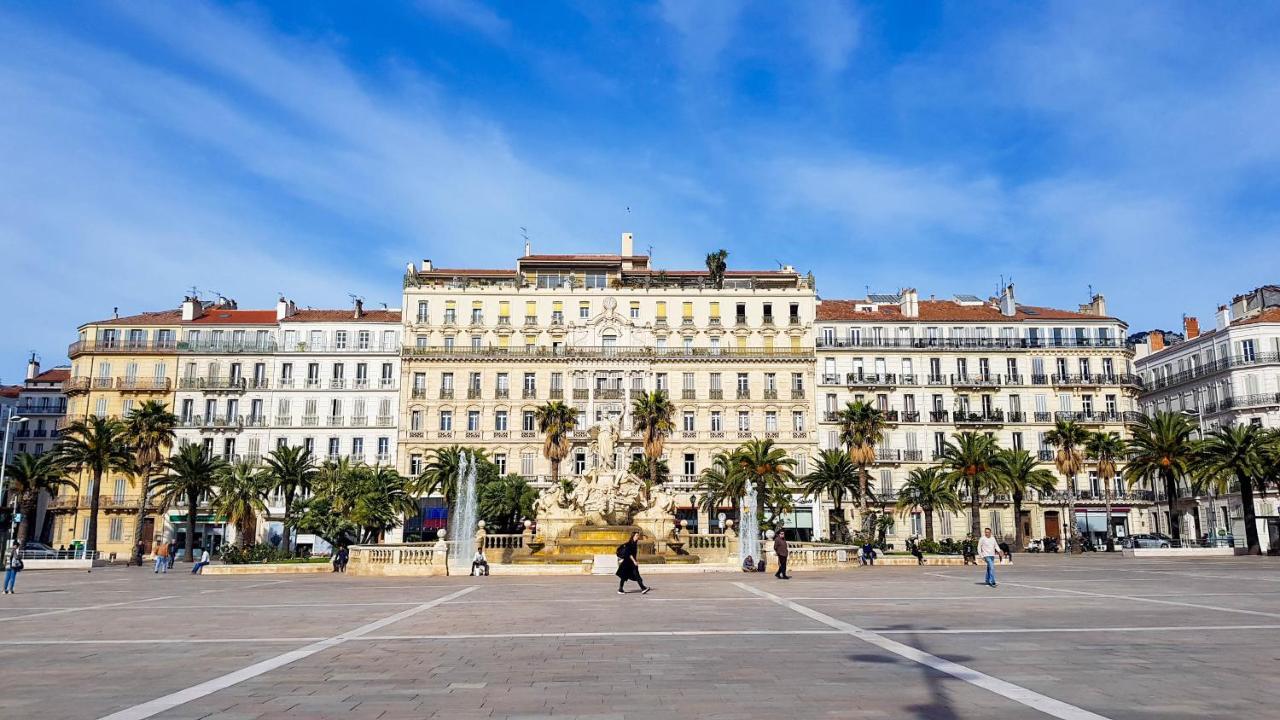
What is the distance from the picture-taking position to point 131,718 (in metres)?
7.65

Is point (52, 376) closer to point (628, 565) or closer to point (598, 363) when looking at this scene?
point (598, 363)

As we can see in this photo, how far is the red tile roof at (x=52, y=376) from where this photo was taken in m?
89.6

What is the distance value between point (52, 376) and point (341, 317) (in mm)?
42306

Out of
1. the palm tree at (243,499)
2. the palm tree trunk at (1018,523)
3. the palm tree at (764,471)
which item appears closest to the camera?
the palm tree at (243,499)

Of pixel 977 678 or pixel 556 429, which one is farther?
pixel 556 429

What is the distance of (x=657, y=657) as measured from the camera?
1098cm

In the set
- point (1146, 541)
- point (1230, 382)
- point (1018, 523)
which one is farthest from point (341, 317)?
point (1230, 382)

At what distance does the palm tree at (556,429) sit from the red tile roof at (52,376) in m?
58.0

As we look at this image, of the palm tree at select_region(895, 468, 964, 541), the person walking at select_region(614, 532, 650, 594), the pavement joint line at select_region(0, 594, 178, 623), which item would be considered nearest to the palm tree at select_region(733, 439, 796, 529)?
the palm tree at select_region(895, 468, 964, 541)

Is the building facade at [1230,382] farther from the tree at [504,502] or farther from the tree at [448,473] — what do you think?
the tree at [448,473]

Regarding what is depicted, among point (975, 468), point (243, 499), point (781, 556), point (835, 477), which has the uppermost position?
point (975, 468)

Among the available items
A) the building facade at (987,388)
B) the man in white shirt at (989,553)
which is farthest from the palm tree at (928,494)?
the man in white shirt at (989,553)

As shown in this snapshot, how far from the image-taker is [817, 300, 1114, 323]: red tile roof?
230 ft

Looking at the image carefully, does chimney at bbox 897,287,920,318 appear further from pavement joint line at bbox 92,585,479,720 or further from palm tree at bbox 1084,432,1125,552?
pavement joint line at bbox 92,585,479,720
